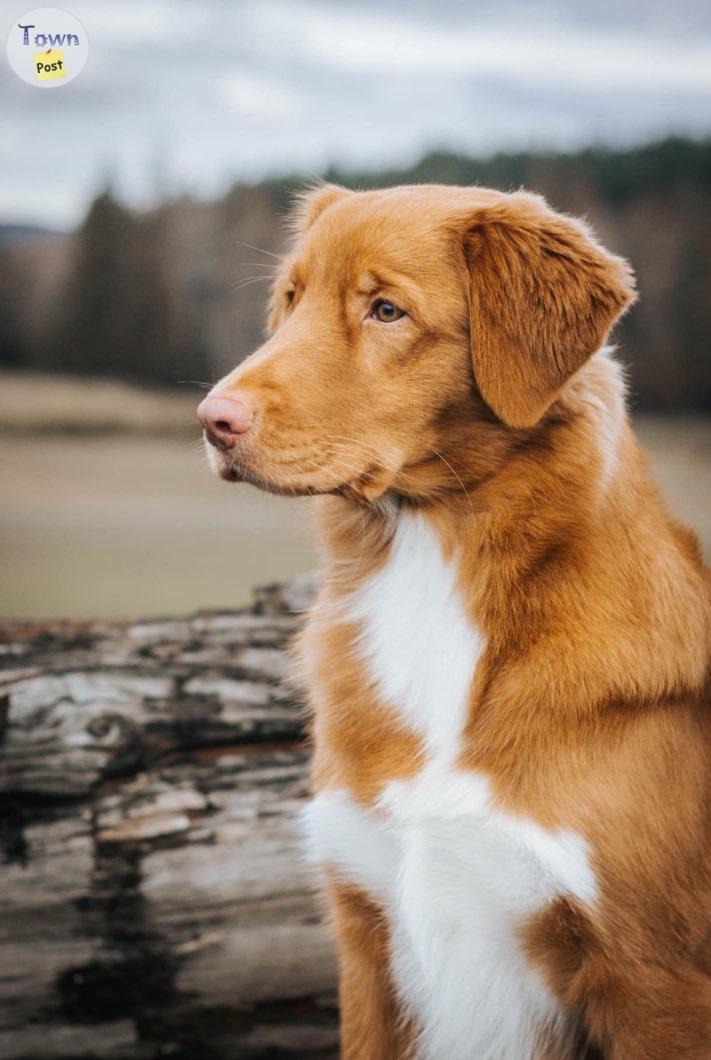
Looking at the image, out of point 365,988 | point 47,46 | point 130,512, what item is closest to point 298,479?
point 365,988

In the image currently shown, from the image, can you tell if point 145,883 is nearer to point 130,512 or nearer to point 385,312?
point 385,312

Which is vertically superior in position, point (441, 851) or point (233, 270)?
point (233, 270)

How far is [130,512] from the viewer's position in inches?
172

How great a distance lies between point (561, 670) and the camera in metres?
1.96

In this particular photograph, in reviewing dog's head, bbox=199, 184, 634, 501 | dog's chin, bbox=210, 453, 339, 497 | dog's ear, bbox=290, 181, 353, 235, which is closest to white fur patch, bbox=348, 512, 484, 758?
dog's head, bbox=199, 184, 634, 501

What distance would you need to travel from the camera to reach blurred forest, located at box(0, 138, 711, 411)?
4242 millimetres

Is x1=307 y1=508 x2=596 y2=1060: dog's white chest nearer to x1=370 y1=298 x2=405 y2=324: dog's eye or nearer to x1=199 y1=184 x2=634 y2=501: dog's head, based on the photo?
x1=199 y1=184 x2=634 y2=501: dog's head

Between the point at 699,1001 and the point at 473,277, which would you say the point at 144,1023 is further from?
the point at 473,277

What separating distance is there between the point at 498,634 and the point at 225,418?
597mm

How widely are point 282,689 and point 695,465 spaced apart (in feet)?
7.37

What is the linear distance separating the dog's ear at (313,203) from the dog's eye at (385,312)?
1.32ft

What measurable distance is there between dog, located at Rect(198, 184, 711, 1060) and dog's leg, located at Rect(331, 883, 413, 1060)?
0.01 meters

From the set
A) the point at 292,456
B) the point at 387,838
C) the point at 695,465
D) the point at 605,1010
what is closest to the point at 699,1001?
the point at 605,1010

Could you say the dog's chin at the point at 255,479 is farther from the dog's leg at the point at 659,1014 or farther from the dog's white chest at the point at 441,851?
the dog's leg at the point at 659,1014
